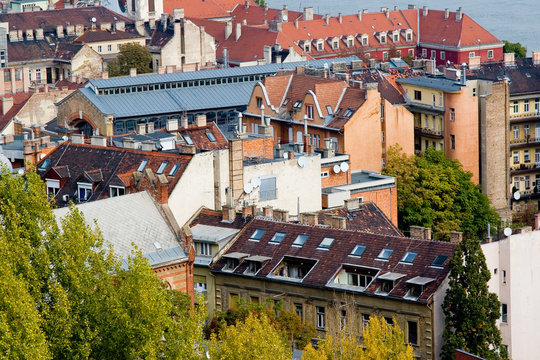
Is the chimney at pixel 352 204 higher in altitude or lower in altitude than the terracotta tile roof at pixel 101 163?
lower

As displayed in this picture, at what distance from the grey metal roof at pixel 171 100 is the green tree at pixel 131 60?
32.6m

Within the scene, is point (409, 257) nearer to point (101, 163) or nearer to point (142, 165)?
point (142, 165)

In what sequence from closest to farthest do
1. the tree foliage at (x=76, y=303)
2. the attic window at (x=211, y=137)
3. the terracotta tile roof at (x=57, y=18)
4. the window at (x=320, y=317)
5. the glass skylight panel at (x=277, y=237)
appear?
the tree foliage at (x=76, y=303)
the window at (x=320, y=317)
the glass skylight panel at (x=277, y=237)
the attic window at (x=211, y=137)
the terracotta tile roof at (x=57, y=18)

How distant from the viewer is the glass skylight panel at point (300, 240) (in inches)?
3201

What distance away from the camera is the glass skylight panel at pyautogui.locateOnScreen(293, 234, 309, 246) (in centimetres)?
8131

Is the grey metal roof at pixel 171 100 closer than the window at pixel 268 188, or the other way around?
the window at pixel 268 188

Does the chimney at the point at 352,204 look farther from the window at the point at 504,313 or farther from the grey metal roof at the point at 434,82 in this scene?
the grey metal roof at the point at 434,82

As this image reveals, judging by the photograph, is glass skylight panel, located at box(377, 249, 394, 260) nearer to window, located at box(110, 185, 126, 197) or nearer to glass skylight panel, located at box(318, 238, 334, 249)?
glass skylight panel, located at box(318, 238, 334, 249)

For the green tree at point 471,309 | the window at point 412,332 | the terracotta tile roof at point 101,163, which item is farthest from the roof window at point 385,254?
the terracotta tile roof at point 101,163

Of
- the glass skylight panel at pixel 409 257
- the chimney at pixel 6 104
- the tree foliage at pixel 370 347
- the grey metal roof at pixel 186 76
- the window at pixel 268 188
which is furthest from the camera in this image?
the chimney at pixel 6 104

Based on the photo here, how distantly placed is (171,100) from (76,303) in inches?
2507

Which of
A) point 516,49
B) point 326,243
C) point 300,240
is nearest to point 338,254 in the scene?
point 326,243

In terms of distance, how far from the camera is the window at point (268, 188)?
92750mm

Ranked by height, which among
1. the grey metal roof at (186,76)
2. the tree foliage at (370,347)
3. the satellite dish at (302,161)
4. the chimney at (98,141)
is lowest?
the tree foliage at (370,347)
